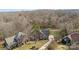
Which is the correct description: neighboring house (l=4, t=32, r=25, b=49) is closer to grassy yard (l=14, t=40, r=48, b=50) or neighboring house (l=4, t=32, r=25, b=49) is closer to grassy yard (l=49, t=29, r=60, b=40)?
grassy yard (l=14, t=40, r=48, b=50)

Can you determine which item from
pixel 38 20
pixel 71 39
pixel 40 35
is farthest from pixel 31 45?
pixel 71 39

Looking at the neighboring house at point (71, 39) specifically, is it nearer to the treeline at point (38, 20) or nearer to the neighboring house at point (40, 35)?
the treeline at point (38, 20)

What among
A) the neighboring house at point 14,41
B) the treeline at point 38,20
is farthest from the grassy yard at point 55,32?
the neighboring house at point 14,41

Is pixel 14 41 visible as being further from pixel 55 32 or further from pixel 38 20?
pixel 55 32
